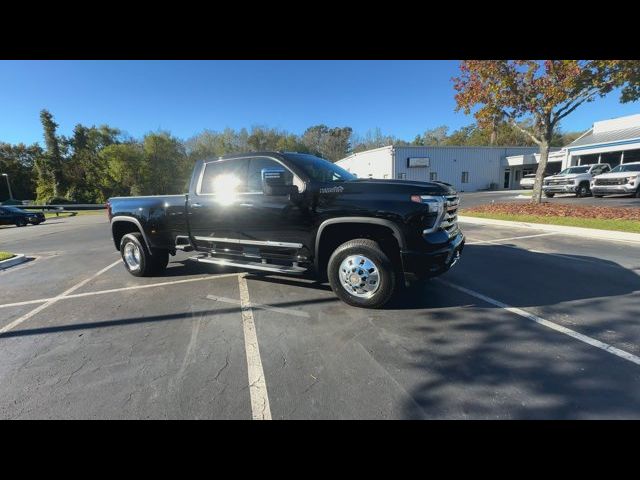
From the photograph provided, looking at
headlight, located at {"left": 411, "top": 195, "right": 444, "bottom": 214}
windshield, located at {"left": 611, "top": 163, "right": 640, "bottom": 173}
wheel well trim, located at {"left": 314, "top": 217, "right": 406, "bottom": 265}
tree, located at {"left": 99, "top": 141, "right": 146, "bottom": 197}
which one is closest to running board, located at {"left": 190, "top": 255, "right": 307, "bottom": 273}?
wheel well trim, located at {"left": 314, "top": 217, "right": 406, "bottom": 265}

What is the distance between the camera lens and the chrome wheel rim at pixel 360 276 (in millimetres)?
3717

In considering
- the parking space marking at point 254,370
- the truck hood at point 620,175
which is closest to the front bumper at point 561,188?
the truck hood at point 620,175

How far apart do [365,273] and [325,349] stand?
45.7 inches

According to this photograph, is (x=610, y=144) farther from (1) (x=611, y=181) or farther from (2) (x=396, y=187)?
(2) (x=396, y=187)

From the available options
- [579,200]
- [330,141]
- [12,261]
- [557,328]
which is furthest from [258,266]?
[330,141]

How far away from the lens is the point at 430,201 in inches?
135

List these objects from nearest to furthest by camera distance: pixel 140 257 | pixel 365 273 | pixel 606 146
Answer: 1. pixel 365 273
2. pixel 140 257
3. pixel 606 146

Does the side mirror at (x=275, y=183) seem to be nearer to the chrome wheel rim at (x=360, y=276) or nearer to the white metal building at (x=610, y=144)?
the chrome wheel rim at (x=360, y=276)

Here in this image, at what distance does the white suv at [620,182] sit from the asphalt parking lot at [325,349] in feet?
47.9

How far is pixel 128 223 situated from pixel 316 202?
432 centimetres

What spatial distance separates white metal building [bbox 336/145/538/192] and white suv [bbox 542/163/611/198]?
522 inches

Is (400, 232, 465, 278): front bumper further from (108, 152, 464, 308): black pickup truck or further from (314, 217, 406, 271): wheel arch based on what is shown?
(314, 217, 406, 271): wheel arch

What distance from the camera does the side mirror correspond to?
375 cm
